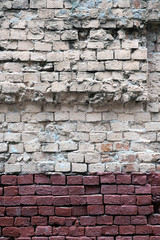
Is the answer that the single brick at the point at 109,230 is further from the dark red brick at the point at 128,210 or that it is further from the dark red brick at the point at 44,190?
the dark red brick at the point at 44,190

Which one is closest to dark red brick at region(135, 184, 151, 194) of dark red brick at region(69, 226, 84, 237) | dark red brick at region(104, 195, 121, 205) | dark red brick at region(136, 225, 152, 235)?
dark red brick at region(104, 195, 121, 205)

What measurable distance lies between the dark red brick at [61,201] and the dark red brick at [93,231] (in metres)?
0.39

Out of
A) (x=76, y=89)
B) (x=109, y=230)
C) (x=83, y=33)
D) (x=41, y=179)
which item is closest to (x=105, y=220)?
(x=109, y=230)

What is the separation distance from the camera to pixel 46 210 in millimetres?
3178

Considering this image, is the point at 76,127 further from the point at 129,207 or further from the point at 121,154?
the point at 129,207

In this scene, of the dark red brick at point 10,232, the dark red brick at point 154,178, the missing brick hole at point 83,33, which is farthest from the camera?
the missing brick hole at point 83,33

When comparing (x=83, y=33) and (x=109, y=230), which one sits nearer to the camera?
(x=109, y=230)

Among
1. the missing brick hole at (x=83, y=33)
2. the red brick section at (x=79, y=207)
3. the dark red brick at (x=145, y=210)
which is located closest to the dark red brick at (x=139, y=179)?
the red brick section at (x=79, y=207)

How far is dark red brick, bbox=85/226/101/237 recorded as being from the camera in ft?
10.3

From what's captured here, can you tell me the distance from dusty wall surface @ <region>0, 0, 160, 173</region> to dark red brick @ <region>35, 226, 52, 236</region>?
66 centimetres

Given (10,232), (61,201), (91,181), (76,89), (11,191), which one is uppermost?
(76,89)

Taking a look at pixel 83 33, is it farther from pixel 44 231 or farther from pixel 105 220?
pixel 44 231

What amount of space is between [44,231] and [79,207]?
49cm

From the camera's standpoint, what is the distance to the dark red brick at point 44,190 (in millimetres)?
3197
